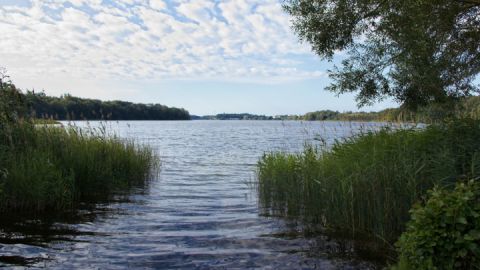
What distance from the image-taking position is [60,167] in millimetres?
10953

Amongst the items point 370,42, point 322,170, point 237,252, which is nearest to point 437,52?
point 370,42

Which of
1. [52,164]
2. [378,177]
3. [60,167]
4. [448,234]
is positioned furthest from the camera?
[60,167]

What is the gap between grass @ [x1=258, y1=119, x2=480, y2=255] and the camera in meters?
7.71

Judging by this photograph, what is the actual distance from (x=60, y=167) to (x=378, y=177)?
7.56 metres

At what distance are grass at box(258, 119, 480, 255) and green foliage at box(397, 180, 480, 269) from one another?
2.60 meters

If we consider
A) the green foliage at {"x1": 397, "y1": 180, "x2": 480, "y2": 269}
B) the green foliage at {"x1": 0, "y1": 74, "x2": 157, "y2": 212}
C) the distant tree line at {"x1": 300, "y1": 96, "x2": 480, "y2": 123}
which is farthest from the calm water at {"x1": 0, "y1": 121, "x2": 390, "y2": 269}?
the green foliage at {"x1": 397, "y1": 180, "x2": 480, "y2": 269}

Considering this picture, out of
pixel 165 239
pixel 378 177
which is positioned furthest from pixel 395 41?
pixel 165 239

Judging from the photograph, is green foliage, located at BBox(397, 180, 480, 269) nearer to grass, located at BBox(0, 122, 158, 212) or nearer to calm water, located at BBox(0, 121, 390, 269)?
calm water, located at BBox(0, 121, 390, 269)

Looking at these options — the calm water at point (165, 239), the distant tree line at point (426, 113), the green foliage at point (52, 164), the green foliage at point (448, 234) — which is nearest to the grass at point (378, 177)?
the calm water at point (165, 239)

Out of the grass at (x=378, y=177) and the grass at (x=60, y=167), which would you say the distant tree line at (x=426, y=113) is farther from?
the grass at (x=60, y=167)

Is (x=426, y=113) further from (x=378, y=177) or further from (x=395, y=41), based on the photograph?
(x=378, y=177)

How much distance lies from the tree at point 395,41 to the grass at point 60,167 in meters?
6.97

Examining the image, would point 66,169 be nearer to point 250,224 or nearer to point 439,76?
point 250,224

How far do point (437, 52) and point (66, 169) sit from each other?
10.6 metres
